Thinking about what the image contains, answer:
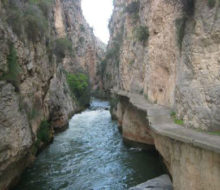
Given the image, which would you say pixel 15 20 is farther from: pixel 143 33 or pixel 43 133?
pixel 143 33

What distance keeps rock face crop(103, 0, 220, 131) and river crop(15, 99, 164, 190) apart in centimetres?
356

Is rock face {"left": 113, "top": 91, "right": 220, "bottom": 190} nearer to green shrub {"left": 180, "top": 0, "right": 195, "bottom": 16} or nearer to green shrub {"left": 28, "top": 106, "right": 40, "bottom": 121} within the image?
green shrub {"left": 180, "top": 0, "right": 195, "bottom": 16}

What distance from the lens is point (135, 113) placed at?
62.1 ft

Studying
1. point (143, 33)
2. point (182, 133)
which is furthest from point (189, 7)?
point (143, 33)

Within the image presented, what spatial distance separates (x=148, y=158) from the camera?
615 inches

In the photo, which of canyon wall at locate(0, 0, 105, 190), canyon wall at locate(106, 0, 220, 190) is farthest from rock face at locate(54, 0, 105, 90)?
canyon wall at locate(106, 0, 220, 190)

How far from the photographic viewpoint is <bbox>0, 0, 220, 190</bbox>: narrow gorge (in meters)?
8.44

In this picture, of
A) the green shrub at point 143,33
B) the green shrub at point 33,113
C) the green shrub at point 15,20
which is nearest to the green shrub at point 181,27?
the green shrub at point 143,33

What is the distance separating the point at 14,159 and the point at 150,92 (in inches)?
374

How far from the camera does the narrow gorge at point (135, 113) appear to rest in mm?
8438

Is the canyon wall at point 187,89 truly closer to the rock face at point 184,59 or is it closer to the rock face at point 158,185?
the rock face at point 184,59

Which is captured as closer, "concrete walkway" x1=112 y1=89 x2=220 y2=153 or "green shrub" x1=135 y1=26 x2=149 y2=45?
"concrete walkway" x1=112 y1=89 x2=220 y2=153

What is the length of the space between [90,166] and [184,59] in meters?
7.55

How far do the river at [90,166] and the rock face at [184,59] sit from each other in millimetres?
3558
